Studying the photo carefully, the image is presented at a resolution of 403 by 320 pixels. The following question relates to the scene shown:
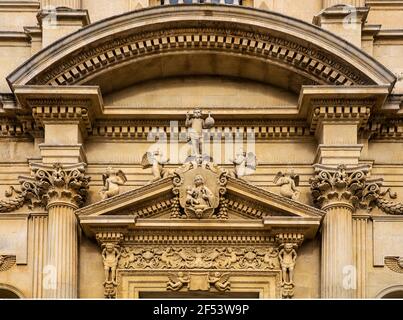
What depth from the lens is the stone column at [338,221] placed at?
3788cm

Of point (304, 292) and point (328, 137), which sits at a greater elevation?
point (328, 137)

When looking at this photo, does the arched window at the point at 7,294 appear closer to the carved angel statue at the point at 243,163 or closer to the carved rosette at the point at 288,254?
the carved angel statue at the point at 243,163

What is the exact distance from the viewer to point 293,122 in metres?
39.4

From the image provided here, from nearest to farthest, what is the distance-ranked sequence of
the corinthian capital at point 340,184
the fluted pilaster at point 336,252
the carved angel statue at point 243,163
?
the fluted pilaster at point 336,252, the corinthian capital at point 340,184, the carved angel statue at point 243,163

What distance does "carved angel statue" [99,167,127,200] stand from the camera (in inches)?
1521

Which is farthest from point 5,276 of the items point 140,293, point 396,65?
point 396,65

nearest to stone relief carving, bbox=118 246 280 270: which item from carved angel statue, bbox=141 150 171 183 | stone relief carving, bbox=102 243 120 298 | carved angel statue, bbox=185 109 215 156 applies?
stone relief carving, bbox=102 243 120 298

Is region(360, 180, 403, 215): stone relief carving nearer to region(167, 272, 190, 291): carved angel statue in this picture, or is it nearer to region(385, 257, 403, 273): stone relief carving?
region(385, 257, 403, 273): stone relief carving

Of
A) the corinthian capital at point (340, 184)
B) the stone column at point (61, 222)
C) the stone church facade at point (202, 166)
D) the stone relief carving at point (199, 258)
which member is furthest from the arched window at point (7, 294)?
the corinthian capital at point (340, 184)

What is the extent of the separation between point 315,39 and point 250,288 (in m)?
4.34

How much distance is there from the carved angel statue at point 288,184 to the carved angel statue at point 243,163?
0.51 meters

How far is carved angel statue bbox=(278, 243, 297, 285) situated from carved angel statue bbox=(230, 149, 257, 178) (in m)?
1.52

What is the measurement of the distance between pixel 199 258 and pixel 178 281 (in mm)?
542
